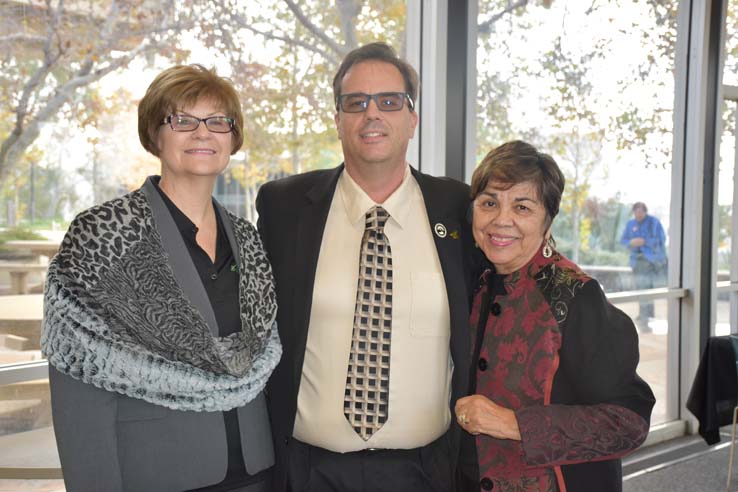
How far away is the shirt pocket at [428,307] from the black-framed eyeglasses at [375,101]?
546 mm

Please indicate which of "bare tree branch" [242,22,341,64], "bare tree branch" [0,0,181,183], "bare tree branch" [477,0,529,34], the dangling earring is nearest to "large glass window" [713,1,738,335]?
"bare tree branch" [477,0,529,34]

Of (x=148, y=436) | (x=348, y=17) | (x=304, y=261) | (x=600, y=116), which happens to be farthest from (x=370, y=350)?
(x=600, y=116)

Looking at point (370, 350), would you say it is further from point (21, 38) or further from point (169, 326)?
point (21, 38)

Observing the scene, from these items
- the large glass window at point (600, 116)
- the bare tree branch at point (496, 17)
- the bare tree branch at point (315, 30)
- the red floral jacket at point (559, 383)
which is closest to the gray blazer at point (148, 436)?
the red floral jacket at point (559, 383)

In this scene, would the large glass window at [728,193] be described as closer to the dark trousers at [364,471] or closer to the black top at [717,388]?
the black top at [717,388]

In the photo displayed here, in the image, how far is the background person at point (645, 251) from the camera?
4.96m

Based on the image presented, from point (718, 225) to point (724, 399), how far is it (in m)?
1.76

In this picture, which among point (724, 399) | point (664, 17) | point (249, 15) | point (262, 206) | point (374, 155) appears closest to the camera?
point (374, 155)

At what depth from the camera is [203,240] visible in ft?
5.52

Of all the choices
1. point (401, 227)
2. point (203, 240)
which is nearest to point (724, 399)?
point (401, 227)

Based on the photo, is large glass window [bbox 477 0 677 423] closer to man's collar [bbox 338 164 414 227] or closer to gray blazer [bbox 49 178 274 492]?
man's collar [bbox 338 164 414 227]

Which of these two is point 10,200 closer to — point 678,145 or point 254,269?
point 254,269

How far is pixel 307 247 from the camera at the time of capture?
1.95 metres

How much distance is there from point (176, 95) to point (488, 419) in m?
1.13
